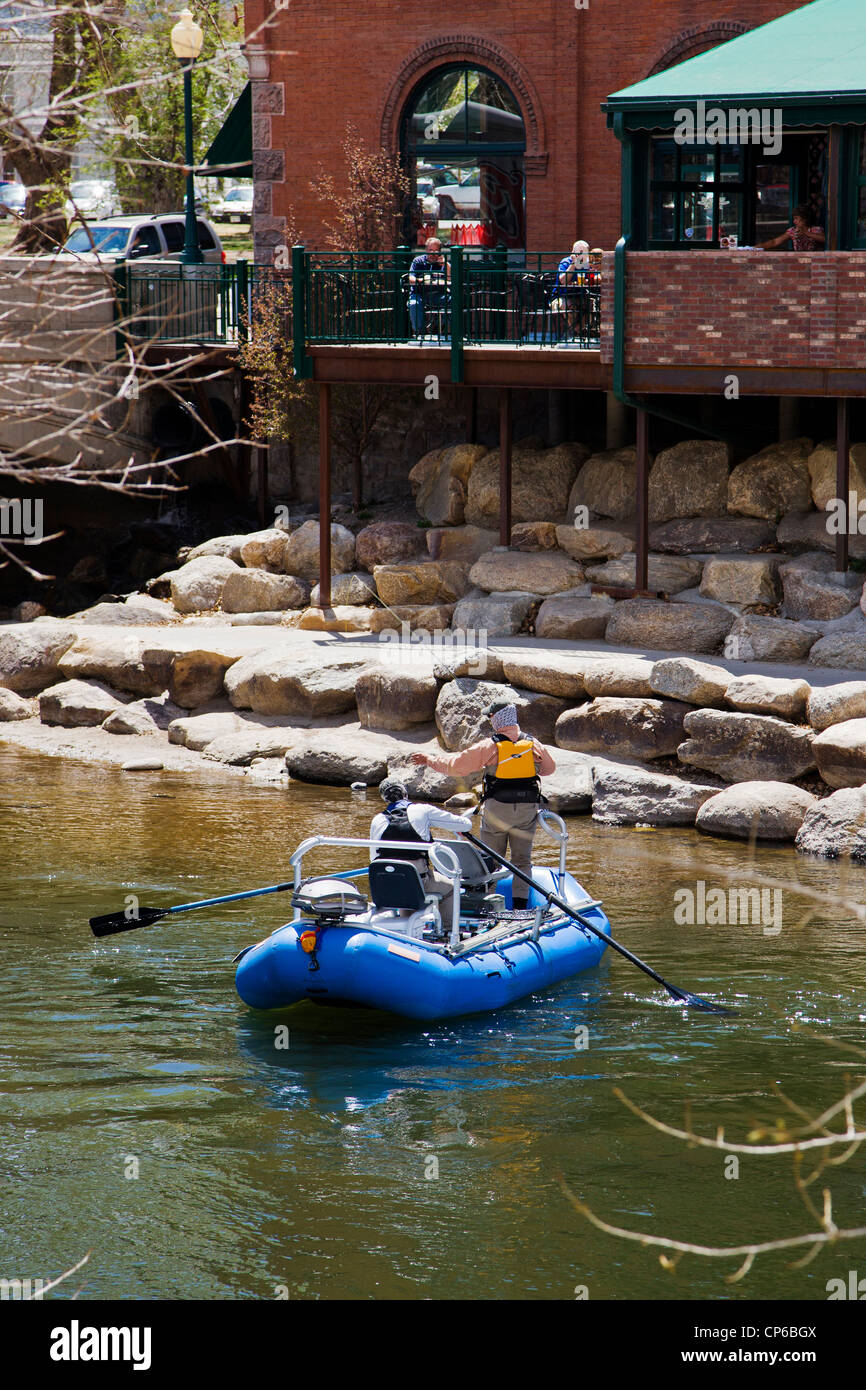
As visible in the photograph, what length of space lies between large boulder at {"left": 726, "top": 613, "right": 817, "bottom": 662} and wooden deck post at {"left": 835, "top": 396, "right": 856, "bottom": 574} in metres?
1.13

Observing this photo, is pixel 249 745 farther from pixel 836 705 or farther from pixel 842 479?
pixel 842 479

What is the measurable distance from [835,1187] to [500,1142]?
190 cm

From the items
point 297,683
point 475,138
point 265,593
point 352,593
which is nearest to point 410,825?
point 297,683

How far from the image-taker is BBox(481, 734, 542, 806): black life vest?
1265 centimetres

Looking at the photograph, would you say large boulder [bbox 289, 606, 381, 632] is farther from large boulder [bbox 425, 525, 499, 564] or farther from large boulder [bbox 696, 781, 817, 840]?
large boulder [bbox 696, 781, 817, 840]

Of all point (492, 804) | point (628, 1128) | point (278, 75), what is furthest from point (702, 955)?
point (278, 75)

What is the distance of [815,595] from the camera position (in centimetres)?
1878

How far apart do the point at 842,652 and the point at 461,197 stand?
2316 cm

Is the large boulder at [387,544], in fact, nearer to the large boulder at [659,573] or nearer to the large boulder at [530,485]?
the large boulder at [530,485]

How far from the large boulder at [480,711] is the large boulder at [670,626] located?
4.97 ft

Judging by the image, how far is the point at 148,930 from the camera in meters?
13.6

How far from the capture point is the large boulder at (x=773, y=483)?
2039cm

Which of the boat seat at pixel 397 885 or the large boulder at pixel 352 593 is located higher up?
the large boulder at pixel 352 593

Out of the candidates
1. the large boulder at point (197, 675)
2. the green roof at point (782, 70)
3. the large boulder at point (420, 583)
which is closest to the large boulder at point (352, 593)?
the large boulder at point (420, 583)
